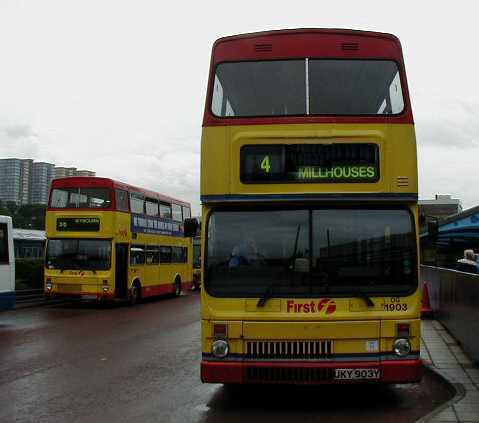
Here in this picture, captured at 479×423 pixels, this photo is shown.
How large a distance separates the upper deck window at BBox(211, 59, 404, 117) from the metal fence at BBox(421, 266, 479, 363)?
3512 mm

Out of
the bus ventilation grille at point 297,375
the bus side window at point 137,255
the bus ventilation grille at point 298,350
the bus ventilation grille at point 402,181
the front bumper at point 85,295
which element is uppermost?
the bus ventilation grille at point 402,181

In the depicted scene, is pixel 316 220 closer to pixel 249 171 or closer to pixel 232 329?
pixel 249 171

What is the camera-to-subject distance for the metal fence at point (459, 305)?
31.7 feet

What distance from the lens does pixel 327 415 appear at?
23.0ft

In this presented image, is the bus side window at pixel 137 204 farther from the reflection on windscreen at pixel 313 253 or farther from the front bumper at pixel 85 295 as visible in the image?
the reflection on windscreen at pixel 313 253

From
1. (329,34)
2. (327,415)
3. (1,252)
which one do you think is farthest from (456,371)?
(1,252)

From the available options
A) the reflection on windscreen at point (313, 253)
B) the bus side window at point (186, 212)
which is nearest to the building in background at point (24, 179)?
the bus side window at point (186, 212)

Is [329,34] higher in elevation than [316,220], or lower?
higher

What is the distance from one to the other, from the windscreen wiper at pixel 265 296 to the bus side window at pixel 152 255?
58.4 feet

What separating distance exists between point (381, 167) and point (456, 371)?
3.55m

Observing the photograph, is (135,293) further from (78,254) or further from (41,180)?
(41,180)

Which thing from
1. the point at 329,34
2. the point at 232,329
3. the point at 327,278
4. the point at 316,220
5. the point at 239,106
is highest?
the point at 329,34

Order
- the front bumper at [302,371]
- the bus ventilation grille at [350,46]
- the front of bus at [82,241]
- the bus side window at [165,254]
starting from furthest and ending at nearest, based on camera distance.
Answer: the bus side window at [165,254], the front of bus at [82,241], the bus ventilation grille at [350,46], the front bumper at [302,371]

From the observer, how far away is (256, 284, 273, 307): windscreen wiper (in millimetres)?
6938
